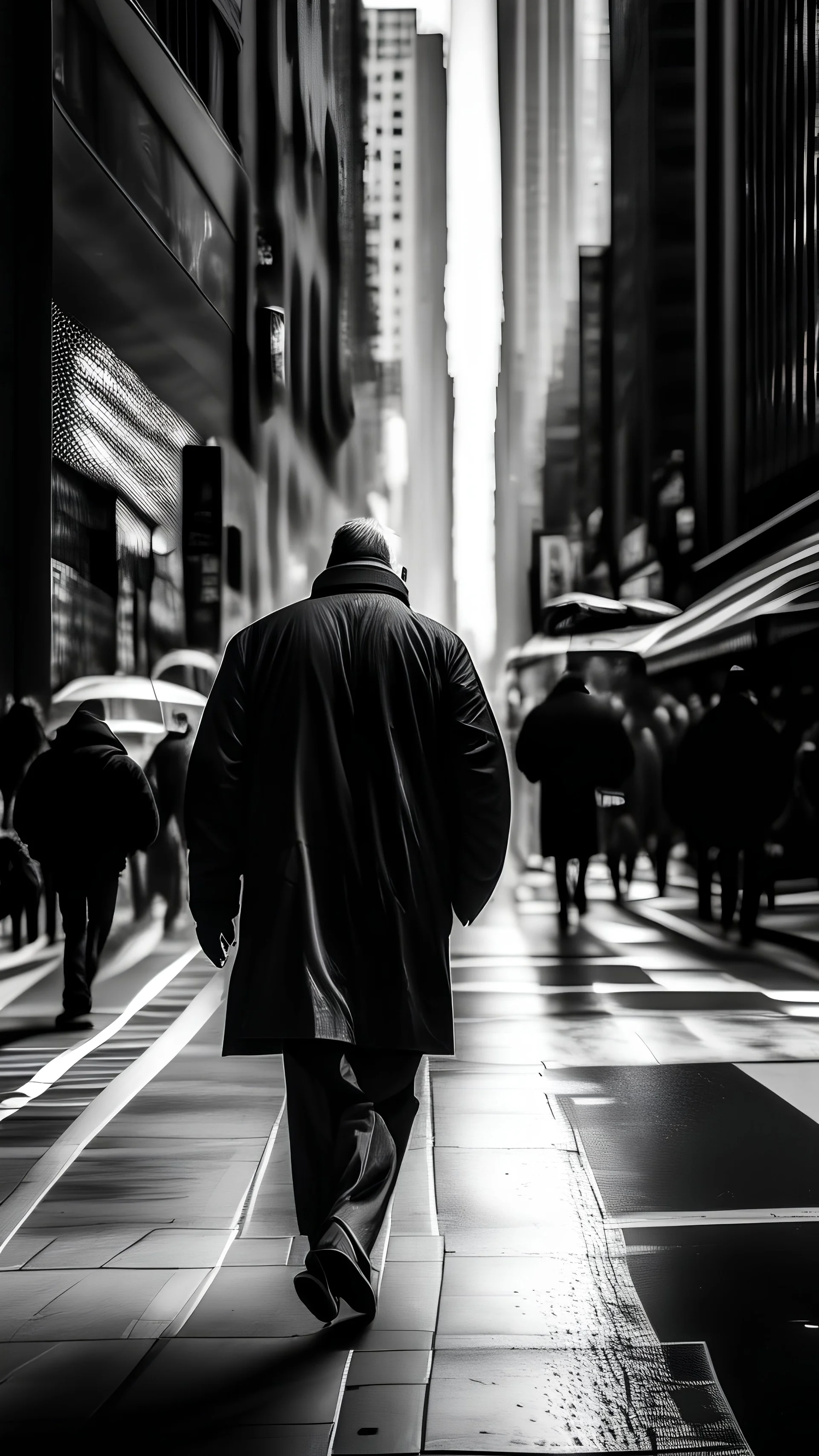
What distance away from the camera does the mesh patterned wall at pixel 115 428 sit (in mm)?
9883

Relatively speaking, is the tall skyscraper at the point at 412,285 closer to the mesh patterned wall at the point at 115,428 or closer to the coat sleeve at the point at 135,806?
the mesh patterned wall at the point at 115,428

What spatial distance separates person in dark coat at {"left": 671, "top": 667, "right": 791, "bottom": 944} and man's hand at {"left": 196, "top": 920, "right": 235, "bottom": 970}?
7189 millimetres

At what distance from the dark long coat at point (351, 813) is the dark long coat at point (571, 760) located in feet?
21.8

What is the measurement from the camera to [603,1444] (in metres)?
2.73

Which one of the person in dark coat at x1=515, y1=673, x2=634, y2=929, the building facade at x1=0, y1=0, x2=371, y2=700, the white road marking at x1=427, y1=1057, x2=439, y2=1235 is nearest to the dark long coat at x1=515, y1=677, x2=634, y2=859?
the person in dark coat at x1=515, y1=673, x2=634, y2=929

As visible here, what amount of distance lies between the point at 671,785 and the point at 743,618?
1.27m

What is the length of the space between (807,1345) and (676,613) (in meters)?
8.12

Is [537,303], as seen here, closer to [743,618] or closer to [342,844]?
[743,618]

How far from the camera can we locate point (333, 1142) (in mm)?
3391

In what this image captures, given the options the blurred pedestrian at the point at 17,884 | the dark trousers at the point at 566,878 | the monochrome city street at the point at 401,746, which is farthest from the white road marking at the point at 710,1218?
the dark trousers at the point at 566,878

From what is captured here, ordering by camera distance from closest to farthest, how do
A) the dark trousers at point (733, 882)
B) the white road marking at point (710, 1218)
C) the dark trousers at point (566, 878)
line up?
the white road marking at point (710, 1218), the dark trousers at point (566, 878), the dark trousers at point (733, 882)

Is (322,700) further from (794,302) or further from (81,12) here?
(794,302)

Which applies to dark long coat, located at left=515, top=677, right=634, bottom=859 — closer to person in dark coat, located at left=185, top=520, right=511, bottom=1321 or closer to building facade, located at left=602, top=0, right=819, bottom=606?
building facade, located at left=602, top=0, right=819, bottom=606

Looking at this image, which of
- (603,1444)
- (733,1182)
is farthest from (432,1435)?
(733,1182)
